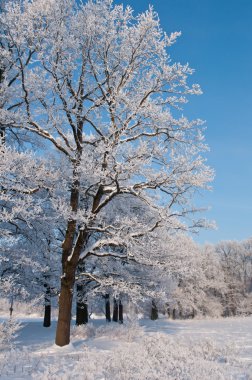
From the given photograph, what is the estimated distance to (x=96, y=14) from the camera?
39.4 feet

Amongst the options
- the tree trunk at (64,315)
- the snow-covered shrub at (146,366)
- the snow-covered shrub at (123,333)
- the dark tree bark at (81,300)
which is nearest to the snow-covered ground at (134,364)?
the snow-covered shrub at (146,366)

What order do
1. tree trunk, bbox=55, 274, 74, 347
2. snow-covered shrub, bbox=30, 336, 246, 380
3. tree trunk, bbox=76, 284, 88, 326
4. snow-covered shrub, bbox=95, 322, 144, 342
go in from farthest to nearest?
1. tree trunk, bbox=76, 284, 88, 326
2. snow-covered shrub, bbox=95, 322, 144, 342
3. tree trunk, bbox=55, 274, 74, 347
4. snow-covered shrub, bbox=30, 336, 246, 380

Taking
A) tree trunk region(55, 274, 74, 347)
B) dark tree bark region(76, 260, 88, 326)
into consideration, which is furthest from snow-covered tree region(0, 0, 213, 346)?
dark tree bark region(76, 260, 88, 326)

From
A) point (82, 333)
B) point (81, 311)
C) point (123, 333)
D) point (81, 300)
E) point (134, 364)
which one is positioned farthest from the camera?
point (81, 311)

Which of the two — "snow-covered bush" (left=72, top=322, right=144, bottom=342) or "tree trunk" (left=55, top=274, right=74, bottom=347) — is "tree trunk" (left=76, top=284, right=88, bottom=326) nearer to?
"snow-covered bush" (left=72, top=322, right=144, bottom=342)

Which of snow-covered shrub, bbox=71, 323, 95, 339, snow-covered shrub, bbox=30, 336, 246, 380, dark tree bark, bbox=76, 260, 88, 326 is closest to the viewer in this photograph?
snow-covered shrub, bbox=30, 336, 246, 380

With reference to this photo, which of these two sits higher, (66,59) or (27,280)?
(66,59)

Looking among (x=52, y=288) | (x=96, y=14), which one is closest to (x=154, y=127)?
(x=96, y=14)

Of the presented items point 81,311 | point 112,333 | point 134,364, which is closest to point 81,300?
point 81,311

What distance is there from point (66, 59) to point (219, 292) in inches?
2106

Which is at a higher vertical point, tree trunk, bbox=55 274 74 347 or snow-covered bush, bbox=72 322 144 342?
tree trunk, bbox=55 274 74 347

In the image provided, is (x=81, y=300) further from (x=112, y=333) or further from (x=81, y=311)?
(x=112, y=333)

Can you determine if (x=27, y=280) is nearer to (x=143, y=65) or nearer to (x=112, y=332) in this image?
(x=112, y=332)

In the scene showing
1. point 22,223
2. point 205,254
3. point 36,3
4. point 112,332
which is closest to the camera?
point 36,3
